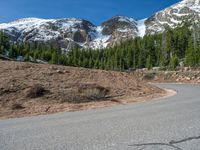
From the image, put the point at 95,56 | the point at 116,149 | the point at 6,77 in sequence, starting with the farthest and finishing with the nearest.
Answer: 1. the point at 95,56
2. the point at 6,77
3. the point at 116,149

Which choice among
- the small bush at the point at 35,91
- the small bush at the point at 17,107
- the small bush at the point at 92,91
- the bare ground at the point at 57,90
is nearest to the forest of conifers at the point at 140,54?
the bare ground at the point at 57,90

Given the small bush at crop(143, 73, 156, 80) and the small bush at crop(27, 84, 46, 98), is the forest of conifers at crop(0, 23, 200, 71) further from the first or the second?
the small bush at crop(27, 84, 46, 98)

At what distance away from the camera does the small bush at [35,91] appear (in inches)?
675

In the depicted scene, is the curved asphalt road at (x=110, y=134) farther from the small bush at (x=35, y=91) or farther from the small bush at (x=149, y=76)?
the small bush at (x=149, y=76)

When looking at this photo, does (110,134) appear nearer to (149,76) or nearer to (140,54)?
(149,76)

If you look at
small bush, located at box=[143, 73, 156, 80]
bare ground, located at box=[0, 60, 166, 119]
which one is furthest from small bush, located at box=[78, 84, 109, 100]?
small bush, located at box=[143, 73, 156, 80]

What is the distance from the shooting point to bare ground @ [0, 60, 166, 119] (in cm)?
1557

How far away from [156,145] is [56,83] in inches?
557

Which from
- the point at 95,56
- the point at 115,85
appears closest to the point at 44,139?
the point at 115,85

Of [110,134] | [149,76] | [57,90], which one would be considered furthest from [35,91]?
[149,76]

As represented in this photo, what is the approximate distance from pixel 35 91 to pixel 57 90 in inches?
66.0

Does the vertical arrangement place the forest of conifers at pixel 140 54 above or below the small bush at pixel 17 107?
above

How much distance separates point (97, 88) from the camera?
1966cm

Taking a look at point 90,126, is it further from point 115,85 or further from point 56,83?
point 115,85
